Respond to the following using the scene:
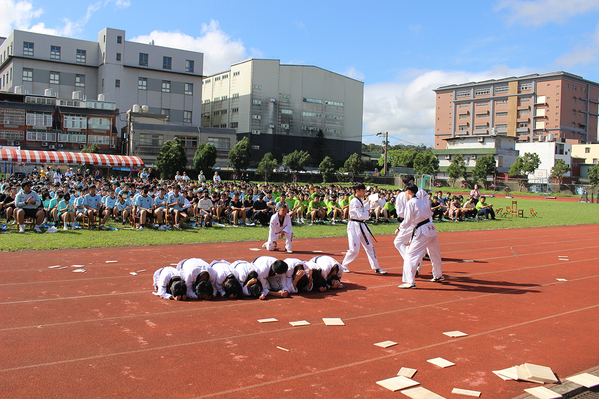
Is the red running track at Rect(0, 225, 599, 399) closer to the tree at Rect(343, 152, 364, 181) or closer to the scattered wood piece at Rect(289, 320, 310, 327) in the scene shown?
A: the scattered wood piece at Rect(289, 320, 310, 327)

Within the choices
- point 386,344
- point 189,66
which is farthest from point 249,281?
point 189,66

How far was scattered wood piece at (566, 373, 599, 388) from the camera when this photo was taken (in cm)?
450

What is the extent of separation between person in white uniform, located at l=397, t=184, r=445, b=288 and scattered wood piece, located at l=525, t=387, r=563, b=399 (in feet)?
13.4

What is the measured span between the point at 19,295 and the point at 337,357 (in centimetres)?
558

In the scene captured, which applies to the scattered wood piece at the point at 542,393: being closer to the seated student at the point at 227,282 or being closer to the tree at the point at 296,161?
the seated student at the point at 227,282

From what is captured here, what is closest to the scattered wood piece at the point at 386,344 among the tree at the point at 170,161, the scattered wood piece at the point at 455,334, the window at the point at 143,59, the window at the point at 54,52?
the scattered wood piece at the point at 455,334

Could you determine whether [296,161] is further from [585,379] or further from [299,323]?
[585,379]

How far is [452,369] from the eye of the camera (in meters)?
4.87

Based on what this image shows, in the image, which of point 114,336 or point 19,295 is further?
point 19,295

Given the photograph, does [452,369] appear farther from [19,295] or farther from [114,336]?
[19,295]

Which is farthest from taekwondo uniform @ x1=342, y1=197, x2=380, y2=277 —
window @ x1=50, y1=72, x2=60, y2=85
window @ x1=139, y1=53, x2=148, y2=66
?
window @ x1=50, y1=72, x2=60, y2=85

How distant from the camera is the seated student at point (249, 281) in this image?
732cm

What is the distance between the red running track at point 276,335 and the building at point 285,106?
77996mm

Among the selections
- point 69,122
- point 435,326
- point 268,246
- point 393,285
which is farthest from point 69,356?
point 69,122
